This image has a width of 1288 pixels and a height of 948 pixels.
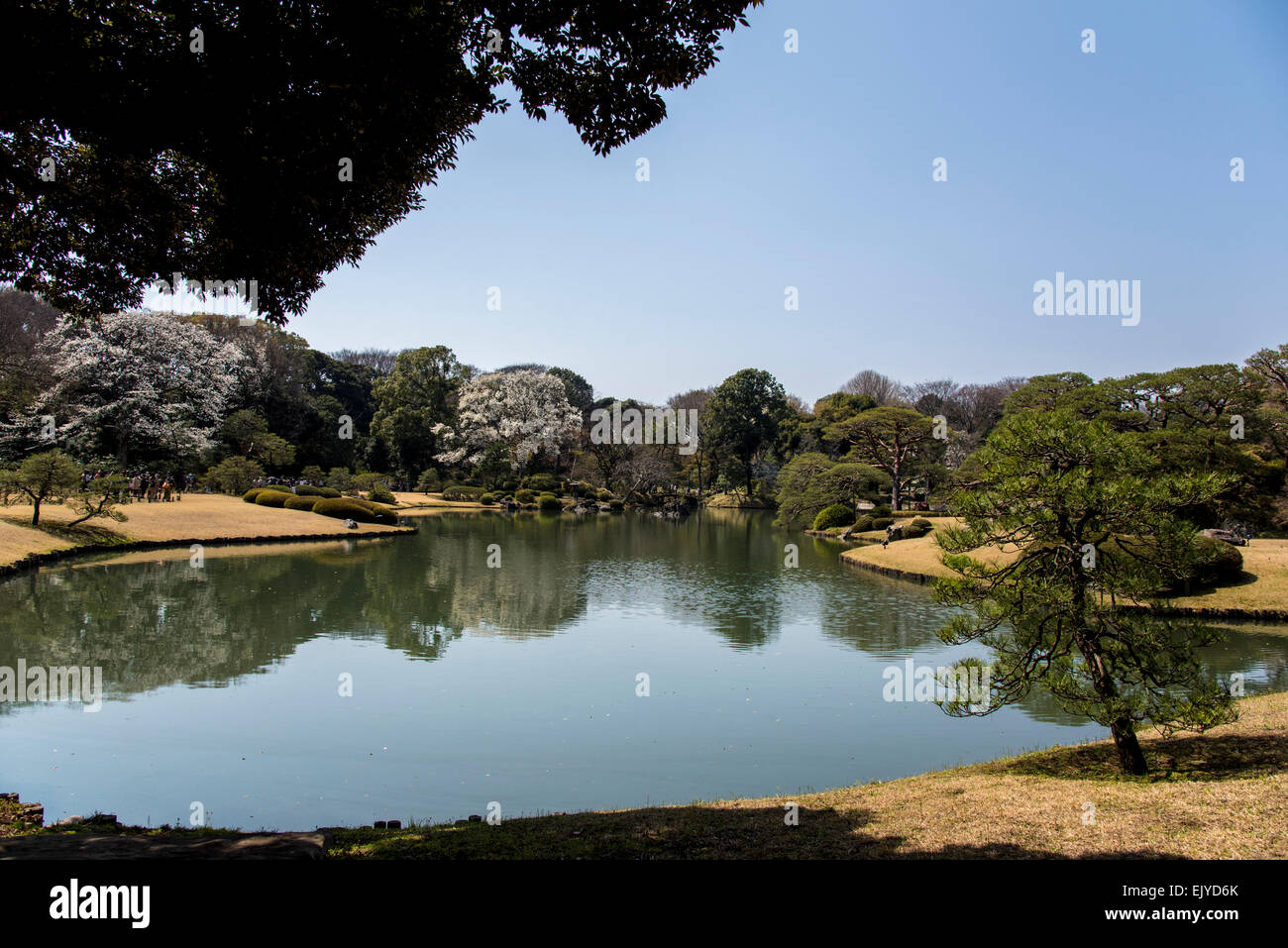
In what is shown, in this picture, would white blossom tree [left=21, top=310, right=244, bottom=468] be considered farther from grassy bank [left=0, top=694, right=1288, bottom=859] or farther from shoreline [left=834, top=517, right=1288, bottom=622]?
grassy bank [left=0, top=694, right=1288, bottom=859]

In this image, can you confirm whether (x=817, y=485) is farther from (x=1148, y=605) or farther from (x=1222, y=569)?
(x=1148, y=605)

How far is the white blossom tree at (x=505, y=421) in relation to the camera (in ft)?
180

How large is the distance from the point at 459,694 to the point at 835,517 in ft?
110

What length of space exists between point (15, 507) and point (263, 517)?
824cm

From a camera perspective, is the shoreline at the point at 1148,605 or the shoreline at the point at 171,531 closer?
the shoreline at the point at 1148,605

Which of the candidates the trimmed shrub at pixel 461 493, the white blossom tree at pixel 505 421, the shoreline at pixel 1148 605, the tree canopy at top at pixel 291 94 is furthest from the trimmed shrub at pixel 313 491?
the tree canopy at top at pixel 291 94

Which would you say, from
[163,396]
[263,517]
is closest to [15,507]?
[263,517]

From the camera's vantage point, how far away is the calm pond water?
7.59m

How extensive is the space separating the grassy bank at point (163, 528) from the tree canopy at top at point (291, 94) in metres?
16.8

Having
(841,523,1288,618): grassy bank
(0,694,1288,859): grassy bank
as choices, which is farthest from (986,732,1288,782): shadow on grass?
(841,523,1288,618): grassy bank

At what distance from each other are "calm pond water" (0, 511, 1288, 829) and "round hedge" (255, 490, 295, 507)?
43.5ft

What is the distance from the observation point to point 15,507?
2575cm

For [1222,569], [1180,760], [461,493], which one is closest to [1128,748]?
[1180,760]

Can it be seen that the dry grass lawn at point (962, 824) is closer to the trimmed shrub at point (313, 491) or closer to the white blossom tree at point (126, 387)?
the trimmed shrub at point (313, 491)
